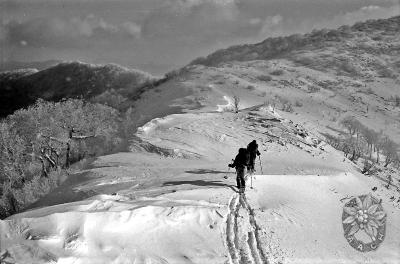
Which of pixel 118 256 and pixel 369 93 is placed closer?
pixel 118 256

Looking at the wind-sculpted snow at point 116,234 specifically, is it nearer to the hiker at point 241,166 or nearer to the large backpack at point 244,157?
the hiker at point 241,166

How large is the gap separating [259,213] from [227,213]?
1.30m

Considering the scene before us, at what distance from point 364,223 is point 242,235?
492 centimetres

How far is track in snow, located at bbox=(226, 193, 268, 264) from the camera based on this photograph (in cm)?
1159

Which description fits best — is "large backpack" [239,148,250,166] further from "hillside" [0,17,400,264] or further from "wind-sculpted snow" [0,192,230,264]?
"wind-sculpted snow" [0,192,230,264]

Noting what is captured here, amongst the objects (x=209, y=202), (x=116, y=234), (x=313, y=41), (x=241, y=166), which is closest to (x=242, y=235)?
(x=209, y=202)

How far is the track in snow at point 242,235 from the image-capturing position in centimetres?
1159

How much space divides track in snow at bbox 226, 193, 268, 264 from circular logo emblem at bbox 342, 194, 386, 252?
3.28 meters

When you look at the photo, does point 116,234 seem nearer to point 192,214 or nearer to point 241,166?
point 192,214

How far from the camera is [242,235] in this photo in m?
12.6

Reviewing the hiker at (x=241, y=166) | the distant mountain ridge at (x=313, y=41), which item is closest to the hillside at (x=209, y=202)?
the hiker at (x=241, y=166)

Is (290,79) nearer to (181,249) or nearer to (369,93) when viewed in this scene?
(369,93)

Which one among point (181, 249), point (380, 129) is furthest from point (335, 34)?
point (181, 249)

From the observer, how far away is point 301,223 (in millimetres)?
14312
